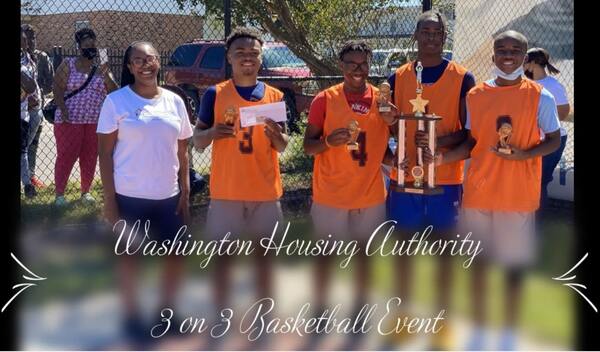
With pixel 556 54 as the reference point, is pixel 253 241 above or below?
below

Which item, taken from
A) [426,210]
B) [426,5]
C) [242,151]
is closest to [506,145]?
[426,210]

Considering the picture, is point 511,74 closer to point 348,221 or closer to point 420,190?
point 420,190

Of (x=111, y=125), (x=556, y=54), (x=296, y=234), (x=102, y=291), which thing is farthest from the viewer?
(x=556, y=54)

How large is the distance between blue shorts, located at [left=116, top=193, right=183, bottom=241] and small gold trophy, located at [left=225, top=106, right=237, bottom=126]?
55 centimetres

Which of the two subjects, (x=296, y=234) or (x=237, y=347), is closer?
(x=237, y=347)

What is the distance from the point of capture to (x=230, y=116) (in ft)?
13.7

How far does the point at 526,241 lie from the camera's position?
4.41 metres

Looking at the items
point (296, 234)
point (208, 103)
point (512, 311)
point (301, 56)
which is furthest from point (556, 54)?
point (208, 103)

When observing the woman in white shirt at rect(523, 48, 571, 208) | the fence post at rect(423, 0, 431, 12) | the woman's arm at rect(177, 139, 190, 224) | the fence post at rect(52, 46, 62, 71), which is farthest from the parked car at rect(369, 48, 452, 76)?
the woman's arm at rect(177, 139, 190, 224)

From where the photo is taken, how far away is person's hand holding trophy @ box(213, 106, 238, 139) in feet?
13.7

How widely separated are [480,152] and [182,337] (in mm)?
2016

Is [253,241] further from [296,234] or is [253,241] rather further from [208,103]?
[296,234]

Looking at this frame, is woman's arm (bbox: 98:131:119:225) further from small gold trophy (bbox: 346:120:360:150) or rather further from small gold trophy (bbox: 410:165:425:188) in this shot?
small gold trophy (bbox: 410:165:425:188)

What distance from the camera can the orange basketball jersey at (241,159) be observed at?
4.28 meters
